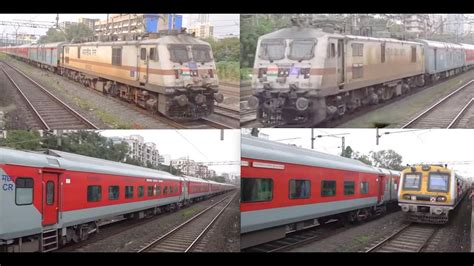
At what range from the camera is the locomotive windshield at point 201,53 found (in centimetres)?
723

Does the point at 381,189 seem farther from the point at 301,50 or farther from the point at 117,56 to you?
the point at 117,56

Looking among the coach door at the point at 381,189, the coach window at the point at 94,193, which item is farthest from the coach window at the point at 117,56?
the coach door at the point at 381,189

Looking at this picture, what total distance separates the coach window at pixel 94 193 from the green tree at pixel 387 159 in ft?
14.9

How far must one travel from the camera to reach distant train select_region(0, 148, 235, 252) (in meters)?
6.09

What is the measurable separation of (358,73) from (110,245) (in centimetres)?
466

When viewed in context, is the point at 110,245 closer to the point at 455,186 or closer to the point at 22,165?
the point at 22,165

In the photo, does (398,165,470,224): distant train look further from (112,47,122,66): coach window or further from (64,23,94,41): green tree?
(64,23,94,41): green tree

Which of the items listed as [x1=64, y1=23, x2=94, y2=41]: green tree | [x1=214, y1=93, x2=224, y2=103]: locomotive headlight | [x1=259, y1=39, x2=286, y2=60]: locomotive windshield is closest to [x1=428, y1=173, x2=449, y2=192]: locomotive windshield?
[x1=259, y1=39, x2=286, y2=60]: locomotive windshield

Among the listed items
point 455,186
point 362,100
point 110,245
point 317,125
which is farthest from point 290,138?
point 455,186

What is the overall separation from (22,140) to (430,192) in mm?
6944

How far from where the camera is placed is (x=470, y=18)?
6.99 m

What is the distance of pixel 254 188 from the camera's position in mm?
6047

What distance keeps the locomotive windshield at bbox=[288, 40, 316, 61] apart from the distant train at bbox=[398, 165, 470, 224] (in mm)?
3459
